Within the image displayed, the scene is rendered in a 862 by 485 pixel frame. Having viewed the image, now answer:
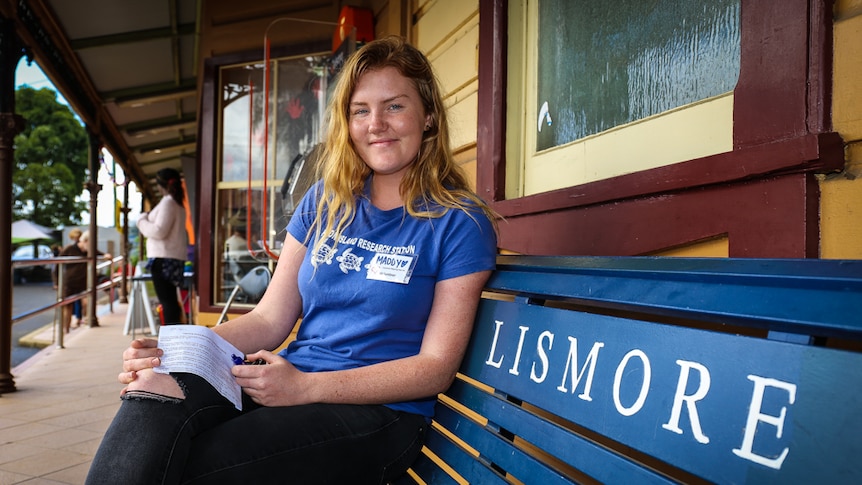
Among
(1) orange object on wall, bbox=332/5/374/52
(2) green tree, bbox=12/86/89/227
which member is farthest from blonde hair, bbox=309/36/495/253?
(2) green tree, bbox=12/86/89/227

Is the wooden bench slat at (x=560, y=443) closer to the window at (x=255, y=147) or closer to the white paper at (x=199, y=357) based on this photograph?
the white paper at (x=199, y=357)

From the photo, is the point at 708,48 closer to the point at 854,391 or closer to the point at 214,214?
the point at 854,391

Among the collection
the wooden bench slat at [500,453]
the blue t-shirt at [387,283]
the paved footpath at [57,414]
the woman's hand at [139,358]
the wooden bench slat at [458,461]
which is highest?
the blue t-shirt at [387,283]

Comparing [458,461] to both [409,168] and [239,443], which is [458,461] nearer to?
[239,443]

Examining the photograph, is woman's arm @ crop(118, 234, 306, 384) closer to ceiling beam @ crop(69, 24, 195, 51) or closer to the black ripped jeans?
the black ripped jeans

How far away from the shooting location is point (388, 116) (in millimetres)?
1680

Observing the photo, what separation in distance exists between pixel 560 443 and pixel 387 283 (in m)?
0.60

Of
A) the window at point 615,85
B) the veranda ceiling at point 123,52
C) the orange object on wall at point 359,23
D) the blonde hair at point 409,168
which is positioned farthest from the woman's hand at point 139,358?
the veranda ceiling at point 123,52

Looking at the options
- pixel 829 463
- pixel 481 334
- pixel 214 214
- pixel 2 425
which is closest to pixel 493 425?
pixel 481 334

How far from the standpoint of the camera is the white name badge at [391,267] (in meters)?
1.47

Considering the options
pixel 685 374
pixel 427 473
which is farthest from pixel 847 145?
pixel 427 473

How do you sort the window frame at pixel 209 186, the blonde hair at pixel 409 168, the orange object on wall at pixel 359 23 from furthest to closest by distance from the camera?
the window frame at pixel 209 186 < the orange object on wall at pixel 359 23 < the blonde hair at pixel 409 168

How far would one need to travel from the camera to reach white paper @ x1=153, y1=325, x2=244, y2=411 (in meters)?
1.34

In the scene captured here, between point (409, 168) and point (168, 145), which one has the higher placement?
point (168, 145)
